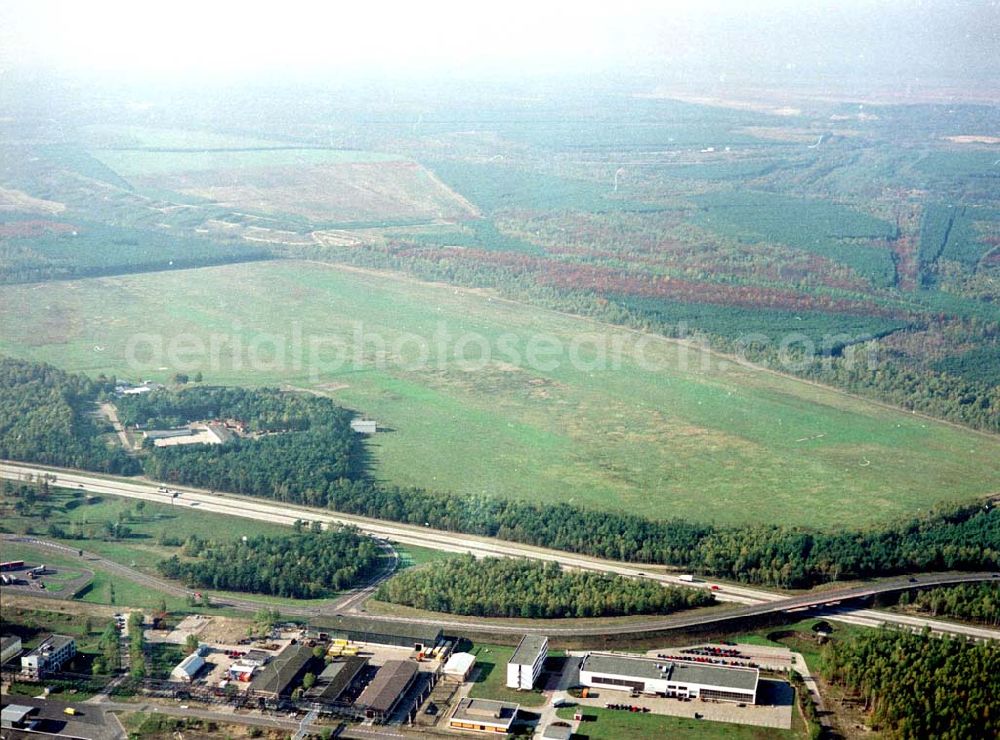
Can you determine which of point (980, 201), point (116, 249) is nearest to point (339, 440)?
point (116, 249)

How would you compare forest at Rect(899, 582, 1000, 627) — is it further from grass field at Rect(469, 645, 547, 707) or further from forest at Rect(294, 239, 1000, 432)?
forest at Rect(294, 239, 1000, 432)

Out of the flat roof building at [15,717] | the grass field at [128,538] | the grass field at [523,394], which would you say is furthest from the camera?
the grass field at [523,394]

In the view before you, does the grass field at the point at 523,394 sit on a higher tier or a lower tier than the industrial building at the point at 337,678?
higher

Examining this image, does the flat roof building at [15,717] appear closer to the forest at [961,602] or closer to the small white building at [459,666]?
the small white building at [459,666]

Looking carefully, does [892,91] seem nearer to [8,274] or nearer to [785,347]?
[785,347]

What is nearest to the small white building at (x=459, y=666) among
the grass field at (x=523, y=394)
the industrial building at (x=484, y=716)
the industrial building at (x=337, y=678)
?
the industrial building at (x=484, y=716)

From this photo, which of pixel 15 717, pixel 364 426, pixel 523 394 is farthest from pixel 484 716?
pixel 523 394

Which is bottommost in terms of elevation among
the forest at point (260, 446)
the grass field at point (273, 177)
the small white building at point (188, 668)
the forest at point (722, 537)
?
the small white building at point (188, 668)
